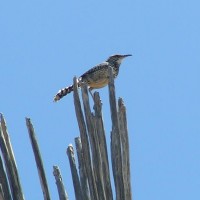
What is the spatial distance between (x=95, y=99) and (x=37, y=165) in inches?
27.9

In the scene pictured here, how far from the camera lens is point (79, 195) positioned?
197 inches

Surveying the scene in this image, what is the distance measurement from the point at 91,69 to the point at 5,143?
4.14 meters

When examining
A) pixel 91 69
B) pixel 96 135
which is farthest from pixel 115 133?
pixel 91 69

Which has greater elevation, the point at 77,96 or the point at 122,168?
the point at 77,96

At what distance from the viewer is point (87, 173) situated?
502cm

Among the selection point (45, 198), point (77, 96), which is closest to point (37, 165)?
point (45, 198)

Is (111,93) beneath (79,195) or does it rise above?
above

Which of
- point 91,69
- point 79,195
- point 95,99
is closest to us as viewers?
point 79,195

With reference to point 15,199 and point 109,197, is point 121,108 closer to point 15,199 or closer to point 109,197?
point 109,197

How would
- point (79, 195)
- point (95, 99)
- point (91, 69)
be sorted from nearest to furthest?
point (79, 195), point (95, 99), point (91, 69)

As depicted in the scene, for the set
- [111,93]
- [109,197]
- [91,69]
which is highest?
[91,69]

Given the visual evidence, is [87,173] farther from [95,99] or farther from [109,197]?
[95,99]

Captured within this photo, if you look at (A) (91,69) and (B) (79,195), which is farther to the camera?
(A) (91,69)

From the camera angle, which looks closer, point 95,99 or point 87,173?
point 87,173
